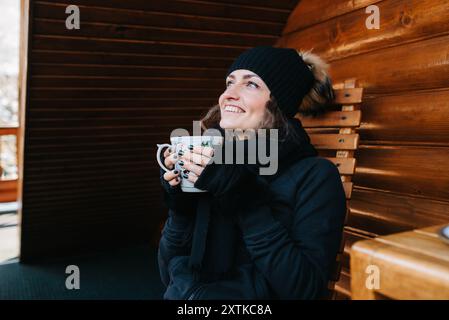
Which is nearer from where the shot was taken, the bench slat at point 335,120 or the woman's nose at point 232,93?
the woman's nose at point 232,93

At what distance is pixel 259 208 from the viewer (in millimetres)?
1031

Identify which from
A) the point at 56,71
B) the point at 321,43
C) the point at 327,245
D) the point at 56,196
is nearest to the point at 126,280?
the point at 56,196

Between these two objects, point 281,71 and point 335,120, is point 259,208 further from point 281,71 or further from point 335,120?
point 335,120

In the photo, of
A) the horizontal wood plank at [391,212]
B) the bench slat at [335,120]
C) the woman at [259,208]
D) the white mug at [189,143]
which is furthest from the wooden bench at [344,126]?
the white mug at [189,143]

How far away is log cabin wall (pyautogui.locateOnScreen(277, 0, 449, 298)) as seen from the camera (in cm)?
142

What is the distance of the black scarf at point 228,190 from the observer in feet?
3.14

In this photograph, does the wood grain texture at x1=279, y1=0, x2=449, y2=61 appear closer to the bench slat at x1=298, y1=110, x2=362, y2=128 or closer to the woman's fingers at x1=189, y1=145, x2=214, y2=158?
the bench slat at x1=298, y1=110, x2=362, y2=128

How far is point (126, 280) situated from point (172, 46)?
→ 1.87 metres

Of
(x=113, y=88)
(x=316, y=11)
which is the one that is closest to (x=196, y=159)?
(x=316, y=11)

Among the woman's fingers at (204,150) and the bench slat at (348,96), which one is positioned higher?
the bench slat at (348,96)

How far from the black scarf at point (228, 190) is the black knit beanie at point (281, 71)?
0.25 feet

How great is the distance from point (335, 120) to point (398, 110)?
0.80 feet

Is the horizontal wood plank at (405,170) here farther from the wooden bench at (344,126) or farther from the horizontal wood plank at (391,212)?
the wooden bench at (344,126)

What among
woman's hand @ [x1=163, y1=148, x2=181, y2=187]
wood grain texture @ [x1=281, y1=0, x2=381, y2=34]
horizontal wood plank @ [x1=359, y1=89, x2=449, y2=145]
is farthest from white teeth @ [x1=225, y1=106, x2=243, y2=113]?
wood grain texture @ [x1=281, y1=0, x2=381, y2=34]
